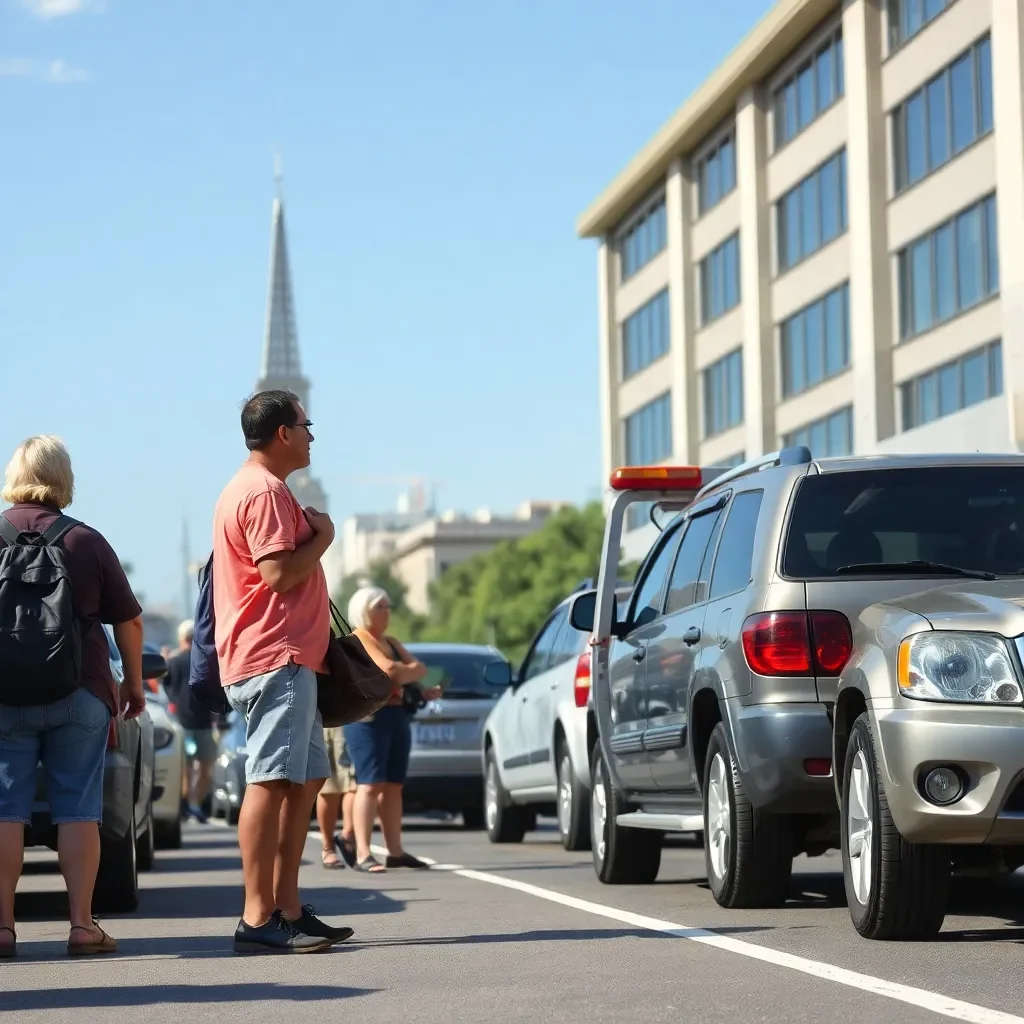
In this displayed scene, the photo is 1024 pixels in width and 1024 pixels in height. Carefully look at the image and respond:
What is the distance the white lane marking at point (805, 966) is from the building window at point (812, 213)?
39899 mm

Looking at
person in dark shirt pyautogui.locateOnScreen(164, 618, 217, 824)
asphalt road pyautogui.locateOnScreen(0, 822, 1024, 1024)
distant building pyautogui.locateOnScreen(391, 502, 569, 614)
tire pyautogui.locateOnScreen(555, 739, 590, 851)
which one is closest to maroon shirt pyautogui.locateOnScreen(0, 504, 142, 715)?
asphalt road pyautogui.locateOnScreen(0, 822, 1024, 1024)

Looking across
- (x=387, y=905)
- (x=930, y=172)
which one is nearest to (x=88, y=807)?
(x=387, y=905)

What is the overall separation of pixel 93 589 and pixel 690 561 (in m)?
2.98

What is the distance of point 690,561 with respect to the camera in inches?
396

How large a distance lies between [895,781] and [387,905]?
3800mm

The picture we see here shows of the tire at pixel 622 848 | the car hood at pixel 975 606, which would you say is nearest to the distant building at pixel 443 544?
the tire at pixel 622 848

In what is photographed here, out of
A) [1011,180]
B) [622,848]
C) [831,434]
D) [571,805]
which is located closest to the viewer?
[622,848]

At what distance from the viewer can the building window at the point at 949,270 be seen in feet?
133

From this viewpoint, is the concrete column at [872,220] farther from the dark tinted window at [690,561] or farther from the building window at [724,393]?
the dark tinted window at [690,561]

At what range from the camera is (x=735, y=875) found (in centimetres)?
895

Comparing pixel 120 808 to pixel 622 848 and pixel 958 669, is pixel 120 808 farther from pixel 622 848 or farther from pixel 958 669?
pixel 958 669

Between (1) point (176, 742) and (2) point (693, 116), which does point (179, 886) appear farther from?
(2) point (693, 116)

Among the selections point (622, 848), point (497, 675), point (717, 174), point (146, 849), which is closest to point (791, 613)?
point (622, 848)

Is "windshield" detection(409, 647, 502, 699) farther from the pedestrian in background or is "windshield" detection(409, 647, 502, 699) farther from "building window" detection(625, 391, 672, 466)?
"building window" detection(625, 391, 672, 466)
